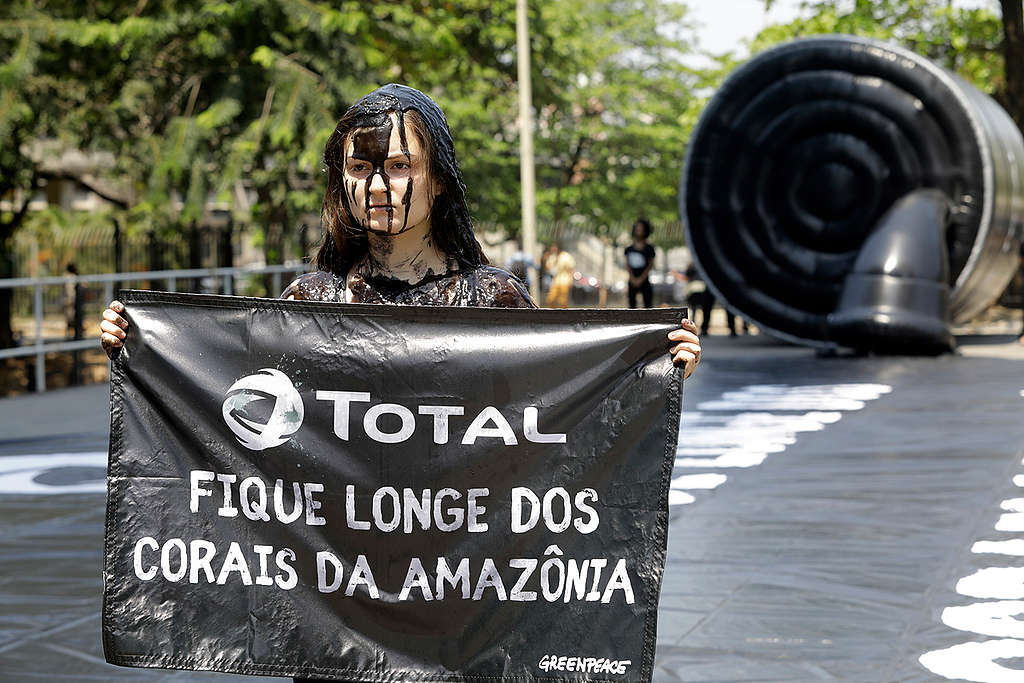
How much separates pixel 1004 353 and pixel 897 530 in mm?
12540

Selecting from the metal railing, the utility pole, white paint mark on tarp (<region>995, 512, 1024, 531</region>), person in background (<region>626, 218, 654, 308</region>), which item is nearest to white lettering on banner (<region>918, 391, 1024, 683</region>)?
white paint mark on tarp (<region>995, 512, 1024, 531</region>)

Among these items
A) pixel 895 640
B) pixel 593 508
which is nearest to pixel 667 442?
pixel 593 508

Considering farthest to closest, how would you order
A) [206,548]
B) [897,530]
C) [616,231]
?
1. [616,231]
2. [897,530]
3. [206,548]

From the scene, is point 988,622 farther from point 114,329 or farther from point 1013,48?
point 1013,48

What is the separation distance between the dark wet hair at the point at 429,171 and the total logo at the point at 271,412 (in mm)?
299

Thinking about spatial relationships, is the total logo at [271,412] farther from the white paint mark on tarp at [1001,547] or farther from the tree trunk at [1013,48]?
the tree trunk at [1013,48]

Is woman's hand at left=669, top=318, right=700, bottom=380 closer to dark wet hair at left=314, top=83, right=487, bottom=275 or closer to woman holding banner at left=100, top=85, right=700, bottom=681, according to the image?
woman holding banner at left=100, top=85, right=700, bottom=681

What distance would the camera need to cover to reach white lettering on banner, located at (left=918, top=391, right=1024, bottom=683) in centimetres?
469

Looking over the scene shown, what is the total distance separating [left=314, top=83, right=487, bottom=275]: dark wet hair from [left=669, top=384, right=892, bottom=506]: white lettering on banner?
15.4ft

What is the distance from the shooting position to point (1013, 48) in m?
27.5

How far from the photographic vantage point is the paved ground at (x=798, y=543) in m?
4.93

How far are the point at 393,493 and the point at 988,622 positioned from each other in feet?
9.59

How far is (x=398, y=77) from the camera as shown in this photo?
1989cm

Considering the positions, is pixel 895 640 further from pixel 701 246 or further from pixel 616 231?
pixel 616 231
